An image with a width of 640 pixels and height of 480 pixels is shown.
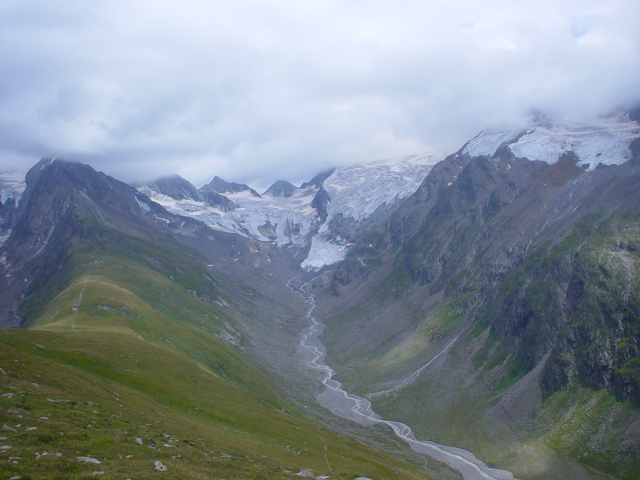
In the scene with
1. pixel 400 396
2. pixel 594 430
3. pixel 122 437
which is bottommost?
pixel 400 396

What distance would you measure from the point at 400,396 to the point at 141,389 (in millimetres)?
144436

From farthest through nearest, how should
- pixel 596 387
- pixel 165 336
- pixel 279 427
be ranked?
pixel 165 336
pixel 596 387
pixel 279 427

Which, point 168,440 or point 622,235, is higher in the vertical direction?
point 622,235

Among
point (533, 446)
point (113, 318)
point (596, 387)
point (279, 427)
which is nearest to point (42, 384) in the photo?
point (279, 427)

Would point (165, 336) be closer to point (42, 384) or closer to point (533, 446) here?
point (42, 384)

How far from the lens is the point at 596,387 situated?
14250 cm

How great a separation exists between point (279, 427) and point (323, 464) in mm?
23936

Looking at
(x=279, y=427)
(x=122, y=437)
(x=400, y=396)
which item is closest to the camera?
(x=122, y=437)

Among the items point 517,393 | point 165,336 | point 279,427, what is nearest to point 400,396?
point 517,393

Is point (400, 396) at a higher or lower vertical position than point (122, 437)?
lower

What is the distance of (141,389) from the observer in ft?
255

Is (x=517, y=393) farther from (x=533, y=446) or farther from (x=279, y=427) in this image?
(x=279, y=427)

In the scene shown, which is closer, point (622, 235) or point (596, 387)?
point (596, 387)

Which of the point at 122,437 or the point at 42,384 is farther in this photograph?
the point at 42,384
